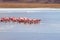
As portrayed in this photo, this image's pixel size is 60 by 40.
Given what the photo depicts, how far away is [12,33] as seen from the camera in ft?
4.63

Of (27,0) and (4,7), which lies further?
(27,0)

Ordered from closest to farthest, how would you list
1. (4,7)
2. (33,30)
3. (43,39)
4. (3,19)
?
(43,39) < (33,30) < (3,19) < (4,7)

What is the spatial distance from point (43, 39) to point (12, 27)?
1.46 feet

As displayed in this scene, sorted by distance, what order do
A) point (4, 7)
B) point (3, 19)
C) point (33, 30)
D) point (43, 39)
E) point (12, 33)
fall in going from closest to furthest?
point (43, 39)
point (12, 33)
point (33, 30)
point (3, 19)
point (4, 7)

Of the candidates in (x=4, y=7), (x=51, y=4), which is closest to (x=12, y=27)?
(x=4, y=7)

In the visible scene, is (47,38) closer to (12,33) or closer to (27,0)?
(12,33)

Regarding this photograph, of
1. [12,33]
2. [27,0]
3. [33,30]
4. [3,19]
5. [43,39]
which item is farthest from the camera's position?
[27,0]

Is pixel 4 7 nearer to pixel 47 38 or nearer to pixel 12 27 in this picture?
pixel 12 27

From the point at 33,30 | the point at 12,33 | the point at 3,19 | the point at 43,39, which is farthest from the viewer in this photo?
the point at 3,19

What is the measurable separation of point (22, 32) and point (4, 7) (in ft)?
5.67

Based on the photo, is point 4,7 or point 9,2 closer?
point 4,7

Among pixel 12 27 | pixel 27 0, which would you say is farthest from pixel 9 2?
pixel 12 27

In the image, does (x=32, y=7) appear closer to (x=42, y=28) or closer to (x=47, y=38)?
(x=42, y=28)

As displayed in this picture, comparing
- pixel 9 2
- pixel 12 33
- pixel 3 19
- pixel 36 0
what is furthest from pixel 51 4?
pixel 12 33
